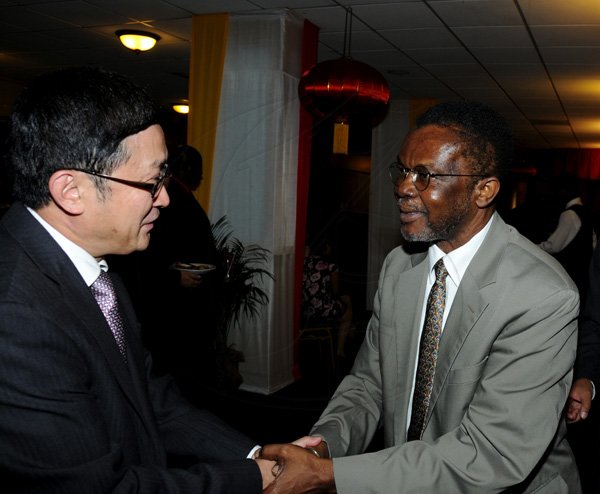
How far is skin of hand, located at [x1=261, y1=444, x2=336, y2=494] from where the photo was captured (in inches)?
54.0

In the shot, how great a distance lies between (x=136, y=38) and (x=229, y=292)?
2794mm

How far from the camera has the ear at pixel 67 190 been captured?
109 cm

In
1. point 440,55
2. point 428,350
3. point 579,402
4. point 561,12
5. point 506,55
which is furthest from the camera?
point 440,55

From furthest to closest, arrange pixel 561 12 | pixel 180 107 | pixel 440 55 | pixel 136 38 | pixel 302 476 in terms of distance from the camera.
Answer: pixel 180 107
pixel 440 55
pixel 136 38
pixel 561 12
pixel 302 476

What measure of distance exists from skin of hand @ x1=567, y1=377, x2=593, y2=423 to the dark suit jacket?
1030 mm

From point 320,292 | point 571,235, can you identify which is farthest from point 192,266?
point 571,235

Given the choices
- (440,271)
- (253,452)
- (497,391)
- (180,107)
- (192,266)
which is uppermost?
(180,107)

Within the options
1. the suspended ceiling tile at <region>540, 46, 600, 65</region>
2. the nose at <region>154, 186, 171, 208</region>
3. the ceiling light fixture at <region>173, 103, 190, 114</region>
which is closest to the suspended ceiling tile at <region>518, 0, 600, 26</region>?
the suspended ceiling tile at <region>540, 46, 600, 65</region>

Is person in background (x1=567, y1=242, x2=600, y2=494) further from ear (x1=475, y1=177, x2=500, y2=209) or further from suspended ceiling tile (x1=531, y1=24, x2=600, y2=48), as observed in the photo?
suspended ceiling tile (x1=531, y1=24, x2=600, y2=48)

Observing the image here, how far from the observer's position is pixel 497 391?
131 centimetres

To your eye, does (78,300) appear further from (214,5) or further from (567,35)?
(567,35)

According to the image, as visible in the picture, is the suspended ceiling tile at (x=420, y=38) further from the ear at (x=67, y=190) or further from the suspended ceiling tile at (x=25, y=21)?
the ear at (x=67, y=190)

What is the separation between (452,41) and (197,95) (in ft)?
7.14

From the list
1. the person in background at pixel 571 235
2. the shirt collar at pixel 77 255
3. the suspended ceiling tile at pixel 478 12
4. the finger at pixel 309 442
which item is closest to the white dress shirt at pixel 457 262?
the finger at pixel 309 442
